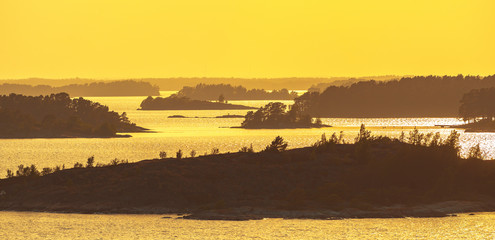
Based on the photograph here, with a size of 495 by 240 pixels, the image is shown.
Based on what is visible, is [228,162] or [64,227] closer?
[64,227]

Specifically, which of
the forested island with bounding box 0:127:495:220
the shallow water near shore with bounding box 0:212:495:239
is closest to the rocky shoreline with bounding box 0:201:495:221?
the forested island with bounding box 0:127:495:220

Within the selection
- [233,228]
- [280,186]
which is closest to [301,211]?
[280,186]

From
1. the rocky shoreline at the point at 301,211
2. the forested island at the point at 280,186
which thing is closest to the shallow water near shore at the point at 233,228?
the rocky shoreline at the point at 301,211

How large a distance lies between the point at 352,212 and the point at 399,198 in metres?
5.99

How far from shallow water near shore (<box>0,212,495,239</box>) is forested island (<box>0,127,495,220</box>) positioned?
225 cm

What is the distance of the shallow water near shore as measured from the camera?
70.1m

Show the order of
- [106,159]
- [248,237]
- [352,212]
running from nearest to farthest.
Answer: [248,237]
[352,212]
[106,159]

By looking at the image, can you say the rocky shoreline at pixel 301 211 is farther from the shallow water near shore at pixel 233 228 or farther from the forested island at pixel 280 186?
the shallow water near shore at pixel 233 228

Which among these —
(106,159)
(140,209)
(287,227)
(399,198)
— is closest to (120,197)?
(140,209)

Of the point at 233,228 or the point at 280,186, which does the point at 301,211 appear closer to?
the point at 280,186

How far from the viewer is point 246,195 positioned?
81.6 meters

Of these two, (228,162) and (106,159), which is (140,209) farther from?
(106,159)

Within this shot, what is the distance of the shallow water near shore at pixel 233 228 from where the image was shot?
7012cm

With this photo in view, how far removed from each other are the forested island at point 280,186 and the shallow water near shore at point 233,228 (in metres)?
2.25
